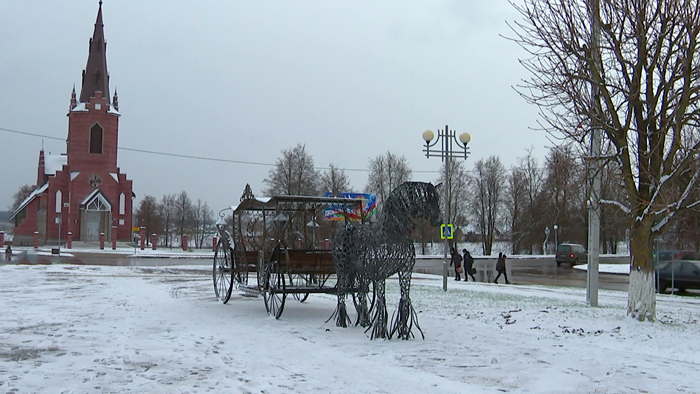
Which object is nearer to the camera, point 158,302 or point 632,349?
point 632,349

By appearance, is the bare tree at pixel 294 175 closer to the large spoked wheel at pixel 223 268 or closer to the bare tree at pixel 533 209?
the bare tree at pixel 533 209

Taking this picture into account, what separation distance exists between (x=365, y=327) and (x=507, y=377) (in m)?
3.96

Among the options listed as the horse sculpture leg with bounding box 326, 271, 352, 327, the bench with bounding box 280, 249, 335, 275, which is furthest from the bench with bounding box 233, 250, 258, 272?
the horse sculpture leg with bounding box 326, 271, 352, 327

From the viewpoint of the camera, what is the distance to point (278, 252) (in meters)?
11.7

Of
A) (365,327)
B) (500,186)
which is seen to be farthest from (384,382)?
(500,186)

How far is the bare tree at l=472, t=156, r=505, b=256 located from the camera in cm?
7000

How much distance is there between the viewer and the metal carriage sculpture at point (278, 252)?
1176cm

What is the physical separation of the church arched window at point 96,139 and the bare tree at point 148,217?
24.0 m

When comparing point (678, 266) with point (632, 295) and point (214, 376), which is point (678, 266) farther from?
point (214, 376)

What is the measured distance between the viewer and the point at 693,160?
11016mm

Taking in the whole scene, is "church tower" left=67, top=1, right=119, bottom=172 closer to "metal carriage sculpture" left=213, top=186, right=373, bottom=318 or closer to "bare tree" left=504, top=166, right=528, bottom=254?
"bare tree" left=504, top=166, right=528, bottom=254

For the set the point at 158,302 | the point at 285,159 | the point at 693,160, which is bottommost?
the point at 158,302

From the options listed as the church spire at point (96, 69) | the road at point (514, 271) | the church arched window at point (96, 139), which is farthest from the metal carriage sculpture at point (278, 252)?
the church spire at point (96, 69)

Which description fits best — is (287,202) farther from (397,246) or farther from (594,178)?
(594,178)
